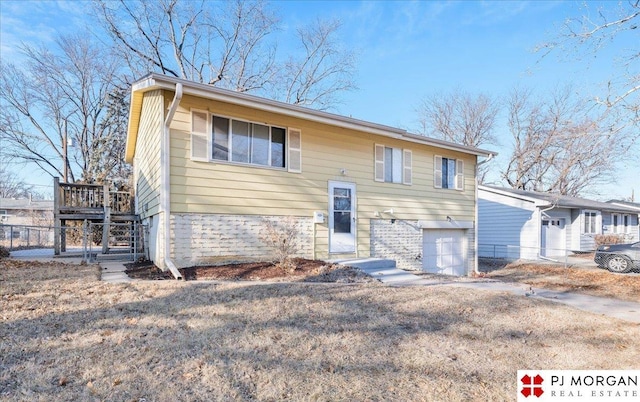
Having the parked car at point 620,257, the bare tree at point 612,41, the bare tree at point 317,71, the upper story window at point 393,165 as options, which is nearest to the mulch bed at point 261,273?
the upper story window at point 393,165

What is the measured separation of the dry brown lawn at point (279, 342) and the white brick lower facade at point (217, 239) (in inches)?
61.6

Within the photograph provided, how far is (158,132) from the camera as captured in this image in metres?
8.00

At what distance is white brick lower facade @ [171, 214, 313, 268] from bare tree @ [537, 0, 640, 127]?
22.7 ft

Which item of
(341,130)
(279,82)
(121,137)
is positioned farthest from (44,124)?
(341,130)

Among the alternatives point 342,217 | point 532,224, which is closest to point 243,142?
point 342,217

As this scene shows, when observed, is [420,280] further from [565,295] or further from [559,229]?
[559,229]

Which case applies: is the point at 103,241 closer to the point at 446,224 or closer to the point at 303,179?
the point at 303,179

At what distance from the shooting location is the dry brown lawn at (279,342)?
9.58 feet

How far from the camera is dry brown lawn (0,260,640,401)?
9.58 feet

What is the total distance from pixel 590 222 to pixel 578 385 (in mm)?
21039

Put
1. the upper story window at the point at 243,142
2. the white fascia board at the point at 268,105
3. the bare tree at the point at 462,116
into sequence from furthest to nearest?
1. the bare tree at the point at 462,116
2. the upper story window at the point at 243,142
3. the white fascia board at the point at 268,105

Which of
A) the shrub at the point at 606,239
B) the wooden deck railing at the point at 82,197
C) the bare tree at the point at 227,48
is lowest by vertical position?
→ the shrub at the point at 606,239

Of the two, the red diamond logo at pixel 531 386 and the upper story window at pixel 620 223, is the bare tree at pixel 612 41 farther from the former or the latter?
the upper story window at pixel 620 223

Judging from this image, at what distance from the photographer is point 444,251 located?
12625 millimetres
